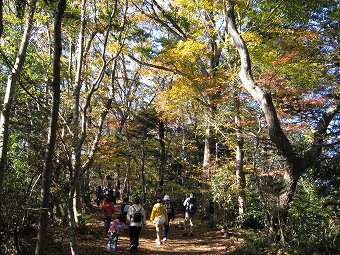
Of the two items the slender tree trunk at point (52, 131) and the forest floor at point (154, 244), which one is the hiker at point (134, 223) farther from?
the slender tree trunk at point (52, 131)

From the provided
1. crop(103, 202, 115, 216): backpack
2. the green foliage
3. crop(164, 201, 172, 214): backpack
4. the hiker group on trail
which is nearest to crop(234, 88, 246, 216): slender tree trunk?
the hiker group on trail

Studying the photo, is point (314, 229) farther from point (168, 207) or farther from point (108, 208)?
point (108, 208)

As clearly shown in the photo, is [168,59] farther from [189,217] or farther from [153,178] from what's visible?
[153,178]

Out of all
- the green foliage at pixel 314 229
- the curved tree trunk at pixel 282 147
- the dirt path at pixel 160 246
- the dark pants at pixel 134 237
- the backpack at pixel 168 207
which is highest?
the curved tree trunk at pixel 282 147

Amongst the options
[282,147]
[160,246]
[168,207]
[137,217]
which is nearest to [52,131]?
[282,147]

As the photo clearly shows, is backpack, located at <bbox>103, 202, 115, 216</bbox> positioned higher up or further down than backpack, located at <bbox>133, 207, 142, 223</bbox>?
higher up

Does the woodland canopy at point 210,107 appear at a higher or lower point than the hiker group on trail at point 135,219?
higher

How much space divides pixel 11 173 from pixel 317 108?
28.5 feet

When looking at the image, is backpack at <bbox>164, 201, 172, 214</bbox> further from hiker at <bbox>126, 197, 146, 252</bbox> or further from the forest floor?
hiker at <bbox>126, 197, 146, 252</bbox>

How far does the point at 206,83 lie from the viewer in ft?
42.1

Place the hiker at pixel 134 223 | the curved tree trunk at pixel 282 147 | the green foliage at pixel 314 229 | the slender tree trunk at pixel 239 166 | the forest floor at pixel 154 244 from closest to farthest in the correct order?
the green foliage at pixel 314 229
the curved tree trunk at pixel 282 147
the forest floor at pixel 154 244
the hiker at pixel 134 223
the slender tree trunk at pixel 239 166

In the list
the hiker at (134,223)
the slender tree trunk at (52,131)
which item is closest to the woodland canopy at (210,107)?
the slender tree trunk at (52,131)

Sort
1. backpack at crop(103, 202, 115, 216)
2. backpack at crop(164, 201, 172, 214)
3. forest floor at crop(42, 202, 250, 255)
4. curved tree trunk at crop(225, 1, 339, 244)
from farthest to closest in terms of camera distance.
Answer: backpack at crop(164, 201, 172, 214), backpack at crop(103, 202, 115, 216), forest floor at crop(42, 202, 250, 255), curved tree trunk at crop(225, 1, 339, 244)

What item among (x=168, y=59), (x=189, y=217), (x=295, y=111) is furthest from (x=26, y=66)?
(x=295, y=111)
